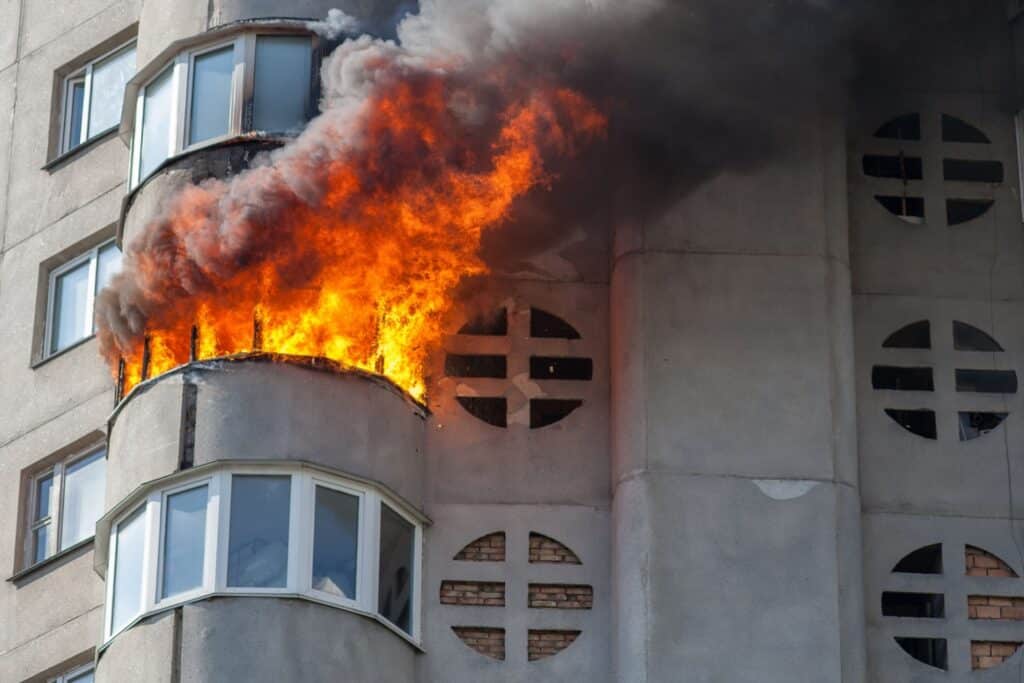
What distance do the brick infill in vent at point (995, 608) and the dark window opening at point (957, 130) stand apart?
5.27 meters

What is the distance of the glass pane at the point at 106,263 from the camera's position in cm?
3206

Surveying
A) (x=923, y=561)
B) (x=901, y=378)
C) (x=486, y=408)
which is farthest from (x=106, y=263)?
(x=923, y=561)

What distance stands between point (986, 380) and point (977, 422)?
20.8 inches

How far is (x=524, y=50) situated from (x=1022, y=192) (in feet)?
18.7

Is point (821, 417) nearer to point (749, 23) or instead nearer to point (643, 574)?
point (643, 574)

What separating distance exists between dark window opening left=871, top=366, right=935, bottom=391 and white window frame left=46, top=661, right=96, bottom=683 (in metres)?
8.80

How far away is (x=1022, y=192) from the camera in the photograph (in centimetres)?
3005

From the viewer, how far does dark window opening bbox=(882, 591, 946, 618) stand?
92.7ft

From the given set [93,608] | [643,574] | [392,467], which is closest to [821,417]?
[643,574]

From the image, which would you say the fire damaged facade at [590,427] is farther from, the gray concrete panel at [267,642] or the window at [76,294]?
the window at [76,294]

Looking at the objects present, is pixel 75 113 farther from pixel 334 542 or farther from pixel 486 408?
pixel 334 542

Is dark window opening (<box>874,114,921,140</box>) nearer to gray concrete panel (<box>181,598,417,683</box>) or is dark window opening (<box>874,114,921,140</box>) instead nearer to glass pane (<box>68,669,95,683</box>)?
gray concrete panel (<box>181,598,417,683</box>)

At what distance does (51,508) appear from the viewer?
31469 mm

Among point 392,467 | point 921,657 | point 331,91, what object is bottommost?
point 921,657
